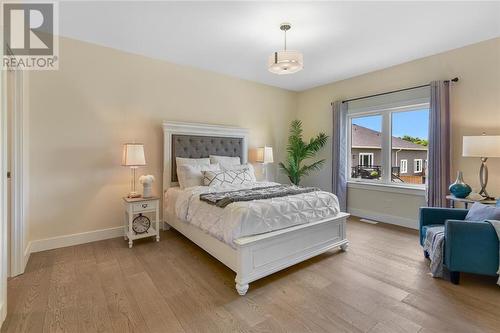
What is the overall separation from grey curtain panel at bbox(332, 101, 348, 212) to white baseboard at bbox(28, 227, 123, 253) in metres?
3.85

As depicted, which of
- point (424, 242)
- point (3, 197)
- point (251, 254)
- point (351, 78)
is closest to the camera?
point (3, 197)

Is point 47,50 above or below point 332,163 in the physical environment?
above

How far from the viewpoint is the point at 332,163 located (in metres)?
4.82

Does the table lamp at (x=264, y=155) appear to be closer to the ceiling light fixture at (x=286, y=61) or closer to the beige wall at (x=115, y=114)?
the beige wall at (x=115, y=114)

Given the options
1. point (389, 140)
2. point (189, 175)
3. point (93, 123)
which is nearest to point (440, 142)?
point (389, 140)

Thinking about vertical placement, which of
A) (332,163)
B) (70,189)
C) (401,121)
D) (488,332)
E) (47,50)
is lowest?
(488,332)

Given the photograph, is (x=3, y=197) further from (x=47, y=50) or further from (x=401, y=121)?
(x=401, y=121)

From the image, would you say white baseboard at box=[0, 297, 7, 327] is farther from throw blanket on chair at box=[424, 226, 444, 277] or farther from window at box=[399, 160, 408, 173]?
window at box=[399, 160, 408, 173]

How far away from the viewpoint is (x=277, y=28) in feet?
9.19

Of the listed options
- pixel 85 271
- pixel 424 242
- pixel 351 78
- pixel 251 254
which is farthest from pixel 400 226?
pixel 85 271

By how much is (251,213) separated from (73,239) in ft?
8.25

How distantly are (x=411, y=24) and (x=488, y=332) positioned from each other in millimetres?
2962

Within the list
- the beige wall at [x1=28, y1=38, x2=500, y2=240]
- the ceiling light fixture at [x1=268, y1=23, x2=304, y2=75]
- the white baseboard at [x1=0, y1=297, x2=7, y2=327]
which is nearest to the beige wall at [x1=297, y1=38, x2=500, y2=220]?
the beige wall at [x1=28, y1=38, x2=500, y2=240]

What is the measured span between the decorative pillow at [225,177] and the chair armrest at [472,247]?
7.92 ft
